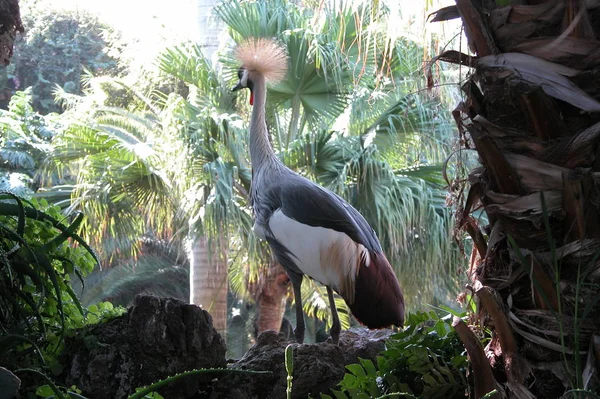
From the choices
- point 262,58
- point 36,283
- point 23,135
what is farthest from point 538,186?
point 23,135

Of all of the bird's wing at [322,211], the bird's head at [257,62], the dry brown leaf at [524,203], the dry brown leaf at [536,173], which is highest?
the bird's head at [257,62]

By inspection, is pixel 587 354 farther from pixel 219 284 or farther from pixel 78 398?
pixel 219 284

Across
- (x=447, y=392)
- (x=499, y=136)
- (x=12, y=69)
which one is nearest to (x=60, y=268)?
(x=447, y=392)

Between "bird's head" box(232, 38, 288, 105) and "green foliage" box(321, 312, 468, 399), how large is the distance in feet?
12.8

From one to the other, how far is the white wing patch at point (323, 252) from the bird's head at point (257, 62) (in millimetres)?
1568

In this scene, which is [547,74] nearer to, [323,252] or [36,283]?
[36,283]

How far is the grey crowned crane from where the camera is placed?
3961 mm

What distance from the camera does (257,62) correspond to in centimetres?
553

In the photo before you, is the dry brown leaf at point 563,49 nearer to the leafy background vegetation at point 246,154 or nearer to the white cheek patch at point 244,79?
the white cheek patch at point 244,79

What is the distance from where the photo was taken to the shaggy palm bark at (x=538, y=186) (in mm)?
1455

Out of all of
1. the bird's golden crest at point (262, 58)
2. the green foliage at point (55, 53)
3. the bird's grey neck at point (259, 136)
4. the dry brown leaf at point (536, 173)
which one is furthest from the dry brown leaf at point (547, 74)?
the green foliage at point (55, 53)

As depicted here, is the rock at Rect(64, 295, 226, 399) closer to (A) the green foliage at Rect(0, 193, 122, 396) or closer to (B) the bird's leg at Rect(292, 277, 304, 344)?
(A) the green foliage at Rect(0, 193, 122, 396)

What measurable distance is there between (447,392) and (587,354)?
1.29 ft

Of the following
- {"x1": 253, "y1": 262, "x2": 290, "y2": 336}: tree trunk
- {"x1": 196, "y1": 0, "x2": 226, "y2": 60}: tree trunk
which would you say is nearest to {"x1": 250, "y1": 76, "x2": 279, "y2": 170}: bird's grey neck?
{"x1": 253, "y1": 262, "x2": 290, "y2": 336}: tree trunk
